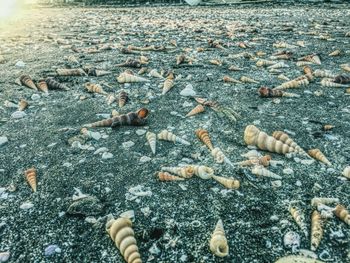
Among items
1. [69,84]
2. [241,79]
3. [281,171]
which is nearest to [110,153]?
[281,171]

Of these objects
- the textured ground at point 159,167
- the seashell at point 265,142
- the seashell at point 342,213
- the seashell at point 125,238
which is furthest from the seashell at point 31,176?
the seashell at point 342,213

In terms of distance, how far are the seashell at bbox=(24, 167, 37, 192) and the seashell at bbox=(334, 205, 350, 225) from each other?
2.77m

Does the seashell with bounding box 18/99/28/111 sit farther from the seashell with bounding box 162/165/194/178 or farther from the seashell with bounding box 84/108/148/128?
the seashell with bounding box 162/165/194/178

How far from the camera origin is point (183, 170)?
335 centimetres

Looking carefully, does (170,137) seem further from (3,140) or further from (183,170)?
(3,140)

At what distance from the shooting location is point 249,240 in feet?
8.38

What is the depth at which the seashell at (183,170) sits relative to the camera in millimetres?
3316

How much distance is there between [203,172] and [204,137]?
0.74m

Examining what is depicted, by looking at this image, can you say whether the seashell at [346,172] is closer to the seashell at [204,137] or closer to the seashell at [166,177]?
the seashell at [204,137]

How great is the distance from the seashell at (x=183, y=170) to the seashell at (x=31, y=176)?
1306mm

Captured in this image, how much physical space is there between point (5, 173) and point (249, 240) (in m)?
2.59

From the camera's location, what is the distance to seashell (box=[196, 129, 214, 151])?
385 cm

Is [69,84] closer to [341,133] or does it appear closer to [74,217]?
[74,217]

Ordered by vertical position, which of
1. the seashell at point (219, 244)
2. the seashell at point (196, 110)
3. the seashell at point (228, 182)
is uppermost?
the seashell at point (196, 110)
